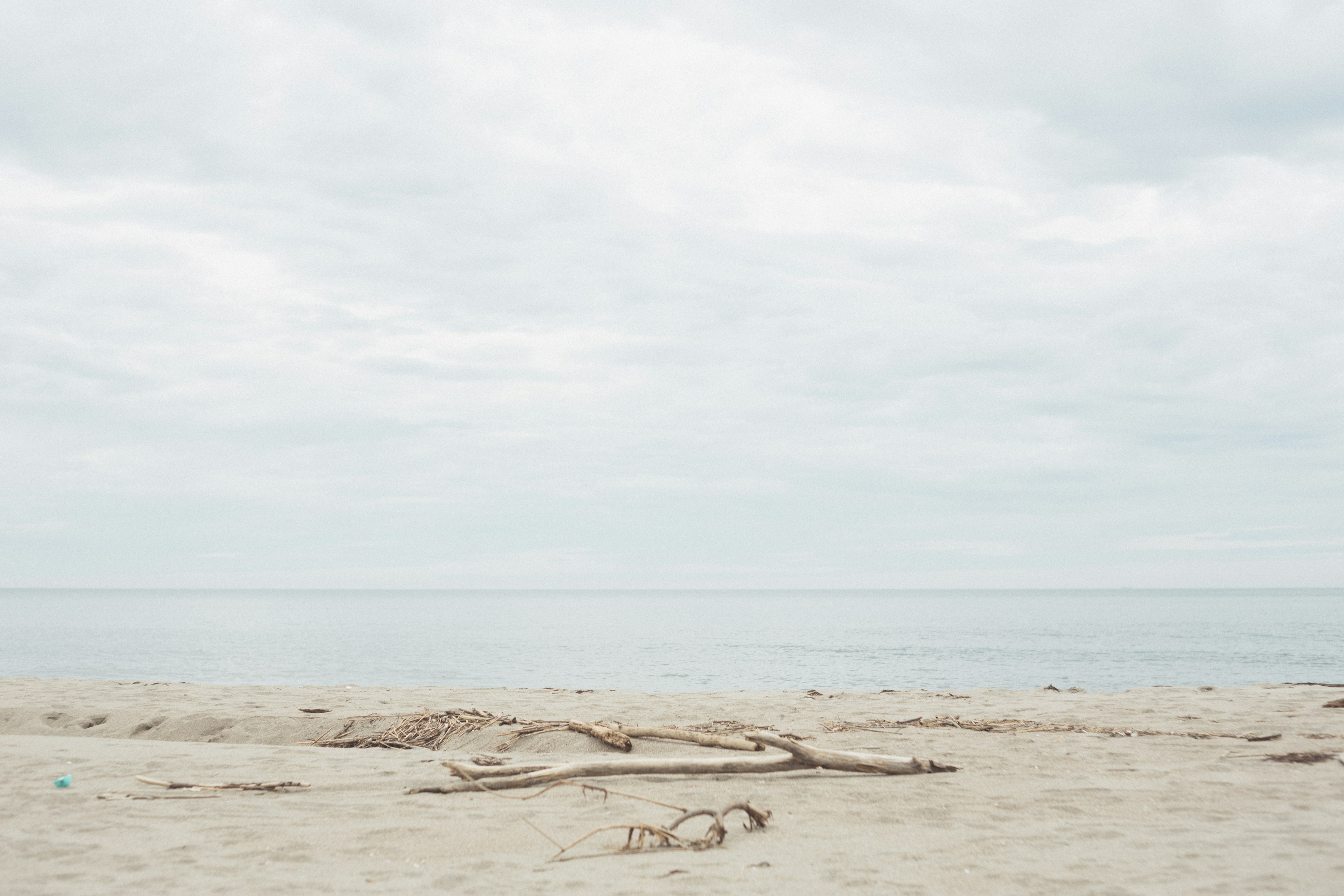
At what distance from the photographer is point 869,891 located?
4.64 m

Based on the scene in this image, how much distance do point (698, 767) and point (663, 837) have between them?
213 centimetres

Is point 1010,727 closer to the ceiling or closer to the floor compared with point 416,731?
closer to the ceiling

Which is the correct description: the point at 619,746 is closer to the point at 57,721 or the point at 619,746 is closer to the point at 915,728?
the point at 915,728

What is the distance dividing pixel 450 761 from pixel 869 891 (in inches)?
207

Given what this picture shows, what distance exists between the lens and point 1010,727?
10781 mm

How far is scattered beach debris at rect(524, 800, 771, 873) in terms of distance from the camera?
5.38m

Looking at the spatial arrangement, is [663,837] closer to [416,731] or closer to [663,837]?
[663,837]

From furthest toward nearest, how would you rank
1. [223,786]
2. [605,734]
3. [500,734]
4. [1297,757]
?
[500,734]
[605,734]
[1297,757]
[223,786]

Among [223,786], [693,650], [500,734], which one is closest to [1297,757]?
[500,734]

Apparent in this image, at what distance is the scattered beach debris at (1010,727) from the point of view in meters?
10.0

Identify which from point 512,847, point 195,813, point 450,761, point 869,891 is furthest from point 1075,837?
point 195,813

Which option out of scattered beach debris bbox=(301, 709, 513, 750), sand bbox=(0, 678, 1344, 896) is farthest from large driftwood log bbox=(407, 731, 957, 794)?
scattered beach debris bbox=(301, 709, 513, 750)

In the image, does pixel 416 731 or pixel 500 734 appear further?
pixel 416 731

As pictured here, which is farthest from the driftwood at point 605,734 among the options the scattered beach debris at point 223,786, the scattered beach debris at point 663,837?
the scattered beach debris at point 663,837
